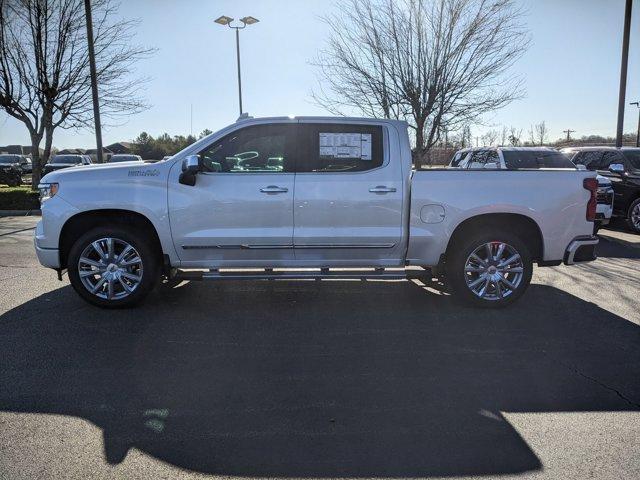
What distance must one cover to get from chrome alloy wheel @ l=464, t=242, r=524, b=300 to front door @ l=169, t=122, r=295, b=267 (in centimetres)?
201

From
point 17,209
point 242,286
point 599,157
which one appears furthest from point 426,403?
point 17,209

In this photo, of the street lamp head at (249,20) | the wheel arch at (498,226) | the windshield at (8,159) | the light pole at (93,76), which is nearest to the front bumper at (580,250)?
the wheel arch at (498,226)

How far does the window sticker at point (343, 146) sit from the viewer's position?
18.5ft

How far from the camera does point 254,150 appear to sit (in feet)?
18.6

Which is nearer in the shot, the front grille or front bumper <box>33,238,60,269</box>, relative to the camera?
front bumper <box>33,238,60,269</box>

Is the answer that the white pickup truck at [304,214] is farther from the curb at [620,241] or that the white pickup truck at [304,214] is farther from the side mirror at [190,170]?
the curb at [620,241]

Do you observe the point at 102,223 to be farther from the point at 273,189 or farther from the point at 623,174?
the point at 623,174

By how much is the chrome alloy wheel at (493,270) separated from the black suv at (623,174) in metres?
6.65

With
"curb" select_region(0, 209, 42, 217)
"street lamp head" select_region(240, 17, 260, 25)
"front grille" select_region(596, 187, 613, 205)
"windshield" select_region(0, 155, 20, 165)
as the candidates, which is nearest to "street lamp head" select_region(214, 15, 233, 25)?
"street lamp head" select_region(240, 17, 260, 25)

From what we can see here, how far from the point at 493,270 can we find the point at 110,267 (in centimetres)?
412

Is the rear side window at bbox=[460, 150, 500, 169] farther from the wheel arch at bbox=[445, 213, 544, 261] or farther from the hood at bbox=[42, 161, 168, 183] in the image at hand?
the hood at bbox=[42, 161, 168, 183]

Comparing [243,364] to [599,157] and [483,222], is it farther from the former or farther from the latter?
[599,157]

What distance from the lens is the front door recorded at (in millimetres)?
5457

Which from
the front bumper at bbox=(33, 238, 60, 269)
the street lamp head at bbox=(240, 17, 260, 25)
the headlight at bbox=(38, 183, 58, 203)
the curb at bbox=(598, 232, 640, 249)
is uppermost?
the street lamp head at bbox=(240, 17, 260, 25)
